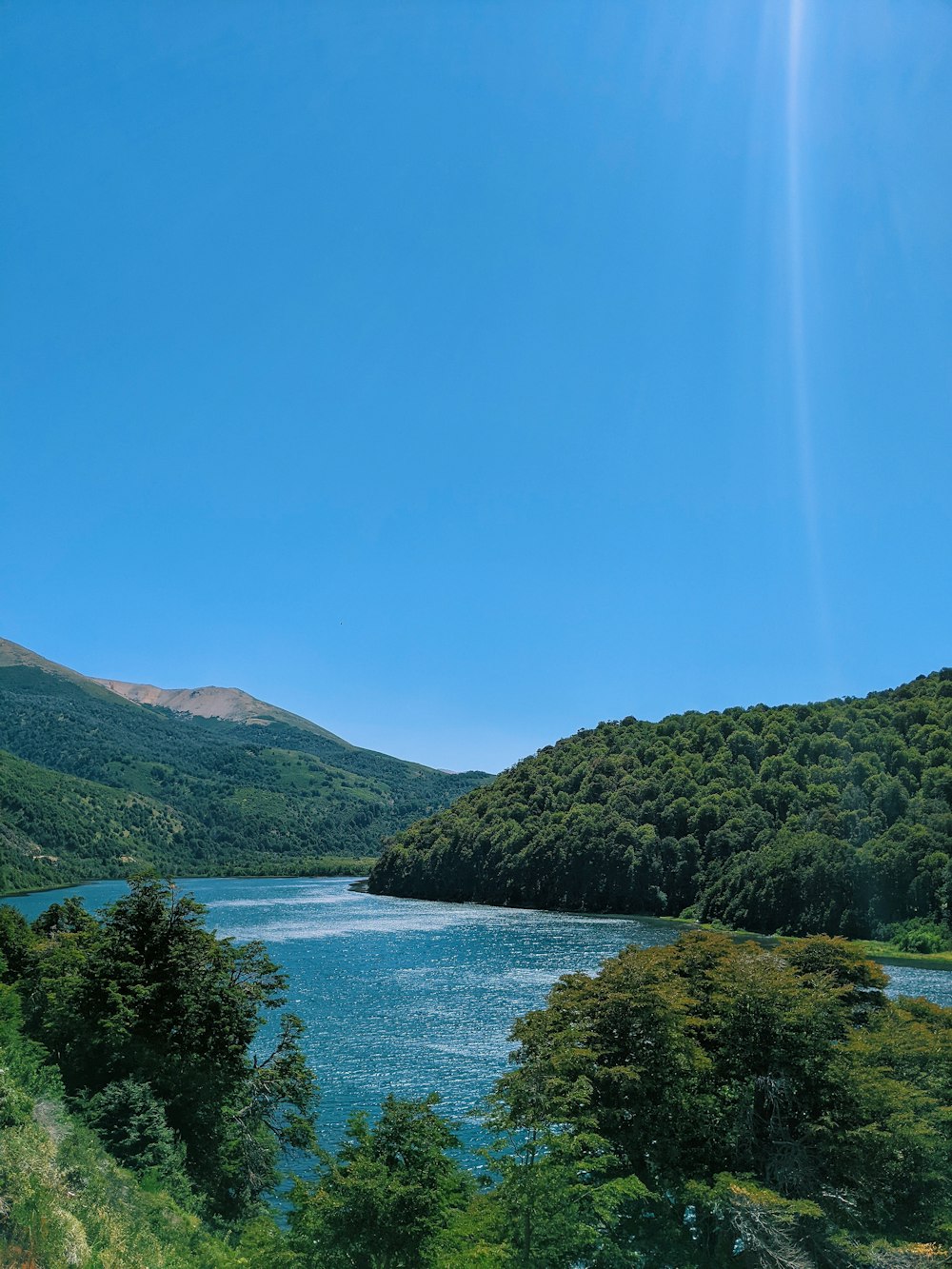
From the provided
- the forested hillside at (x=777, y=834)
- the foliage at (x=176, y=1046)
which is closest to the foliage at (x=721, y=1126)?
the foliage at (x=176, y=1046)

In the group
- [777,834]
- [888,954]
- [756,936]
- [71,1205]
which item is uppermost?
[777,834]

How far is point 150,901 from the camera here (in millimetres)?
37156

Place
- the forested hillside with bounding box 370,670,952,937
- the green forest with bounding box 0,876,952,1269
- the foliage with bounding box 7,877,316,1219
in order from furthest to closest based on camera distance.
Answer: the forested hillside with bounding box 370,670,952,937
the foliage with bounding box 7,877,316,1219
the green forest with bounding box 0,876,952,1269

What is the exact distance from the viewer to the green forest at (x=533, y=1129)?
21.2 m

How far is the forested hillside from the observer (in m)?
122

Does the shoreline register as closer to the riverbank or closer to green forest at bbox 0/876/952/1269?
the riverbank

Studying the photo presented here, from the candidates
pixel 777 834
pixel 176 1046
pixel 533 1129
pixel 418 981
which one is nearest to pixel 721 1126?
pixel 533 1129

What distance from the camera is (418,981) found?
79125 mm

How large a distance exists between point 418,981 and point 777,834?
309 ft

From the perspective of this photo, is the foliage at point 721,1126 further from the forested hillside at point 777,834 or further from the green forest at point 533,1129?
the forested hillside at point 777,834

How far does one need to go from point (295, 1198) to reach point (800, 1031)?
1680cm

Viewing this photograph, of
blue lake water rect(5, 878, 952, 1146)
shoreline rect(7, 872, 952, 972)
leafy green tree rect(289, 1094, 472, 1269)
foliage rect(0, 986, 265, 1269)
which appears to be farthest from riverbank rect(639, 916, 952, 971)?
foliage rect(0, 986, 265, 1269)

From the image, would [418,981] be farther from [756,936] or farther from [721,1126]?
[756,936]

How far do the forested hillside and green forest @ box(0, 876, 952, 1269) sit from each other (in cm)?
9603
